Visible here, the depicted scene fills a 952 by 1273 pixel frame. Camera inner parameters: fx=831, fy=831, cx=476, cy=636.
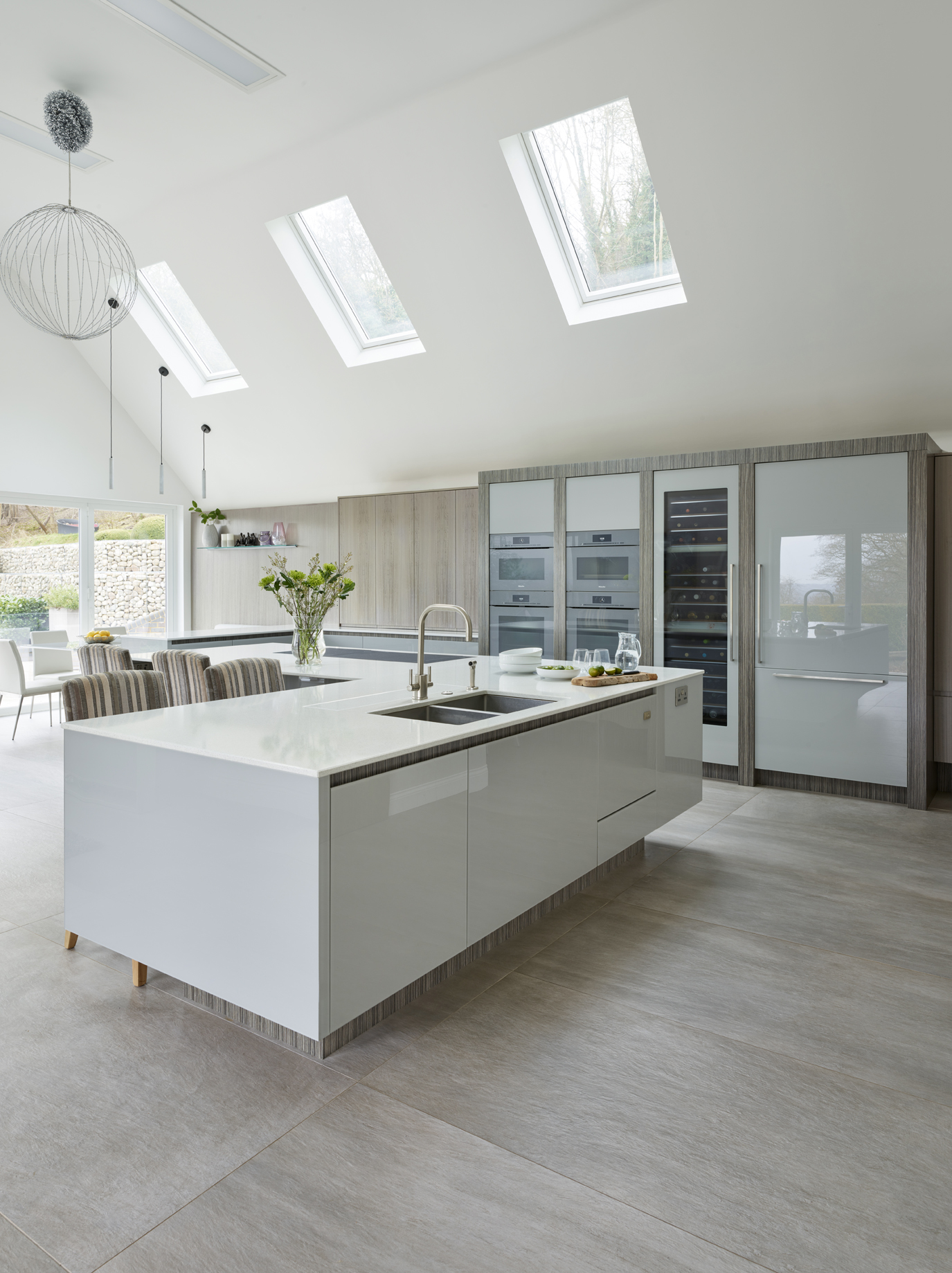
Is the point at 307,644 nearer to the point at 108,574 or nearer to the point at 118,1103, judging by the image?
the point at 118,1103

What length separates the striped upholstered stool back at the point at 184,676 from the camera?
3.65 m

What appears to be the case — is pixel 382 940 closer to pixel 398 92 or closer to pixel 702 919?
pixel 702 919

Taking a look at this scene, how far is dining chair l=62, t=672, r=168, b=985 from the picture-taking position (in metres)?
3.05

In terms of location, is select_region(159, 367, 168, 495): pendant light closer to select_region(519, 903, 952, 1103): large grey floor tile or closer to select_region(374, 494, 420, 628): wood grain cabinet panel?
select_region(374, 494, 420, 628): wood grain cabinet panel

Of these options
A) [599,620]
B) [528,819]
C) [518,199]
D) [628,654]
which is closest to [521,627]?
[599,620]

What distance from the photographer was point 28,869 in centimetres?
347

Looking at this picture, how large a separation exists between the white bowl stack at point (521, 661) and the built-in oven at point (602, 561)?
2.05 m

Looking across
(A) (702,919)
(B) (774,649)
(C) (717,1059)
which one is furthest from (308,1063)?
(B) (774,649)

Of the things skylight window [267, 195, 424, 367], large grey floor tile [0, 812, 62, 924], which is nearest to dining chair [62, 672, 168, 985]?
large grey floor tile [0, 812, 62, 924]

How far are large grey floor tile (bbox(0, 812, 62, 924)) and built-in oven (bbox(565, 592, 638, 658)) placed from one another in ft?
10.7

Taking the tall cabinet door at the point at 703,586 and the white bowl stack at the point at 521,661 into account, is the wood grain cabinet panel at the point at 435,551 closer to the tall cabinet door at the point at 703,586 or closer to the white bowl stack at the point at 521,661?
the tall cabinet door at the point at 703,586

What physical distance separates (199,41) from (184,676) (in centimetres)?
286

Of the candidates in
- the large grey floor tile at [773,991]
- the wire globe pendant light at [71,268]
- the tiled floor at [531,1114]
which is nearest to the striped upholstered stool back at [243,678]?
the tiled floor at [531,1114]

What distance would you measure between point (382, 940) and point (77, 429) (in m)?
7.11
